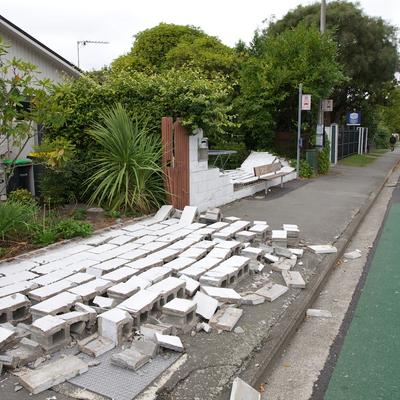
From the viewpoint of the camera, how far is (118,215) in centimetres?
810

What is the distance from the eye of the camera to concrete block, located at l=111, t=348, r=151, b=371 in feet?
11.3

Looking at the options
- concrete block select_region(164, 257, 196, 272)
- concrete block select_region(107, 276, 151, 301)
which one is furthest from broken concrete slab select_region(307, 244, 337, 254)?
concrete block select_region(107, 276, 151, 301)

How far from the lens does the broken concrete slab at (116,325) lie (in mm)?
3818

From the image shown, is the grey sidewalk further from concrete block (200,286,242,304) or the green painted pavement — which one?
concrete block (200,286,242,304)

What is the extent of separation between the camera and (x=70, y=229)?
6.71 meters

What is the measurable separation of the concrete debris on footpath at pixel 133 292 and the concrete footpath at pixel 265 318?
0.15 metres

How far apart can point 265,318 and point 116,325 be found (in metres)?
1.51

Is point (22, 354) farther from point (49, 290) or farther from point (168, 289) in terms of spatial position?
point (168, 289)

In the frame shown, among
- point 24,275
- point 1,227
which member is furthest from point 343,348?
point 1,227

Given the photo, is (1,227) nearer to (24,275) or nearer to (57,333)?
(24,275)

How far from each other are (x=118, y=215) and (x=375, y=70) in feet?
70.1

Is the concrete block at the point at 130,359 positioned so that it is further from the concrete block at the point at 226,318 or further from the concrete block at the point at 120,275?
the concrete block at the point at 120,275

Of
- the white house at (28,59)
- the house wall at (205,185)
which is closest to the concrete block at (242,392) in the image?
the house wall at (205,185)

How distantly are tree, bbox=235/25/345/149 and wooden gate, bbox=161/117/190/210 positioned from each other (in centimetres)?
759
